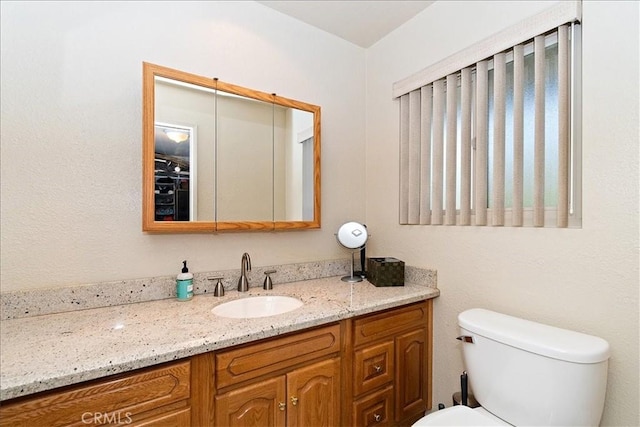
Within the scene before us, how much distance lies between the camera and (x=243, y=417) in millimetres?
1083

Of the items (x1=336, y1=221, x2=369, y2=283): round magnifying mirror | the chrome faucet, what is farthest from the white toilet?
the chrome faucet

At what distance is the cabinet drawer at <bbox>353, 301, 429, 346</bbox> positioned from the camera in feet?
4.60

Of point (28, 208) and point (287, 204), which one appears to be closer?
point (28, 208)

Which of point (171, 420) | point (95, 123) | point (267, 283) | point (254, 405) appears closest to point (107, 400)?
point (171, 420)

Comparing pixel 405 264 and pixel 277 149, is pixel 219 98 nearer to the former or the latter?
pixel 277 149

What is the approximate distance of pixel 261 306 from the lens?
153 cm

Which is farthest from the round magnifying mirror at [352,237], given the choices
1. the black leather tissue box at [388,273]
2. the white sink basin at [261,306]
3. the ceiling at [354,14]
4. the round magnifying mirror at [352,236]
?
the ceiling at [354,14]

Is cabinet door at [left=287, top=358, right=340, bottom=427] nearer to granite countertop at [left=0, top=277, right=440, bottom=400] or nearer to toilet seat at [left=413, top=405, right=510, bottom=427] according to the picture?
granite countertop at [left=0, top=277, right=440, bottom=400]

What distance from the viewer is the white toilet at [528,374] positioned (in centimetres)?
99

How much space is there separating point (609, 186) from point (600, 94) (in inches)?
13.5

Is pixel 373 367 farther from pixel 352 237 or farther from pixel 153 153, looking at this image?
pixel 153 153

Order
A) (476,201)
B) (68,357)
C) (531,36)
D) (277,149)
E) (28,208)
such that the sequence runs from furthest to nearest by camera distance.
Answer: (277,149)
(476,201)
(531,36)
(28,208)
(68,357)

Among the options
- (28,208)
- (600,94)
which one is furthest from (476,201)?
(28,208)

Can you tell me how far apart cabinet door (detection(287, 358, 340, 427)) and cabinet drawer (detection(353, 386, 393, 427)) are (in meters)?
0.12
